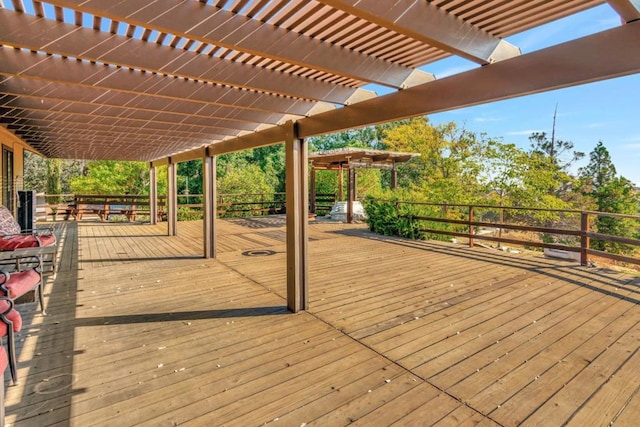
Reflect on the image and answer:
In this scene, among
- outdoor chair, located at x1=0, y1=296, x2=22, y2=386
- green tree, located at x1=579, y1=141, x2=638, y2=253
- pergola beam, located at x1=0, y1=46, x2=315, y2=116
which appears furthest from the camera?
green tree, located at x1=579, y1=141, x2=638, y2=253

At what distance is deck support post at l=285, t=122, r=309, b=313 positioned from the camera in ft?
13.0

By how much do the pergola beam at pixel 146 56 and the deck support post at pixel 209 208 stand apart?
13.0ft

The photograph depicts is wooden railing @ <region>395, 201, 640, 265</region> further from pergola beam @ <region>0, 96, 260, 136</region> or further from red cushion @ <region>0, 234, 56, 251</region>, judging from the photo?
red cushion @ <region>0, 234, 56, 251</region>

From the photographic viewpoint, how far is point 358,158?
41.7 feet

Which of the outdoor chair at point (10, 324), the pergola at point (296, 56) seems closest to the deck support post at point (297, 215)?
the pergola at point (296, 56)

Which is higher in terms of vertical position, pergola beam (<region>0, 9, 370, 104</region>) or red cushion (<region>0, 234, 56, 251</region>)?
pergola beam (<region>0, 9, 370, 104</region>)

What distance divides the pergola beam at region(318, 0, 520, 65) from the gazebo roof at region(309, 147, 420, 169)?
357 inches

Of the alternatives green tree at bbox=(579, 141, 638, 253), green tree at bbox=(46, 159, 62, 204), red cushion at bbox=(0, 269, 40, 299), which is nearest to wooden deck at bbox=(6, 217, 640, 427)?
red cushion at bbox=(0, 269, 40, 299)

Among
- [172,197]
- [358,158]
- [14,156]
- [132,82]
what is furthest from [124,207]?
[132,82]

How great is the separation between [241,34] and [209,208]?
5029 mm

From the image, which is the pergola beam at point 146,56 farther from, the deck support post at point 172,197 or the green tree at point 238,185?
the green tree at point 238,185

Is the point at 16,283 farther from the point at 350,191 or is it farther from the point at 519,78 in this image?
the point at 350,191

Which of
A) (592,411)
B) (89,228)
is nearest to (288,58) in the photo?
(592,411)

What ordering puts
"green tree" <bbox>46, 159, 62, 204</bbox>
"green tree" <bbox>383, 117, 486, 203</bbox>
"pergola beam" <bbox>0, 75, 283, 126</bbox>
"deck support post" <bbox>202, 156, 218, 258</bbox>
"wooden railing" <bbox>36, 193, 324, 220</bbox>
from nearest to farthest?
1. "pergola beam" <bbox>0, 75, 283, 126</bbox>
2. "deck support post" <bbox>202, 156, 218, 258</bbox>
3. "wooden railing" <bbox>36, 193, 324, 220</bbox>
4. "green tree" <bbox>383, 117, 486, 203</bbox>
5. "green tree" <bbox>46, 159, 62, 204</bbox>
